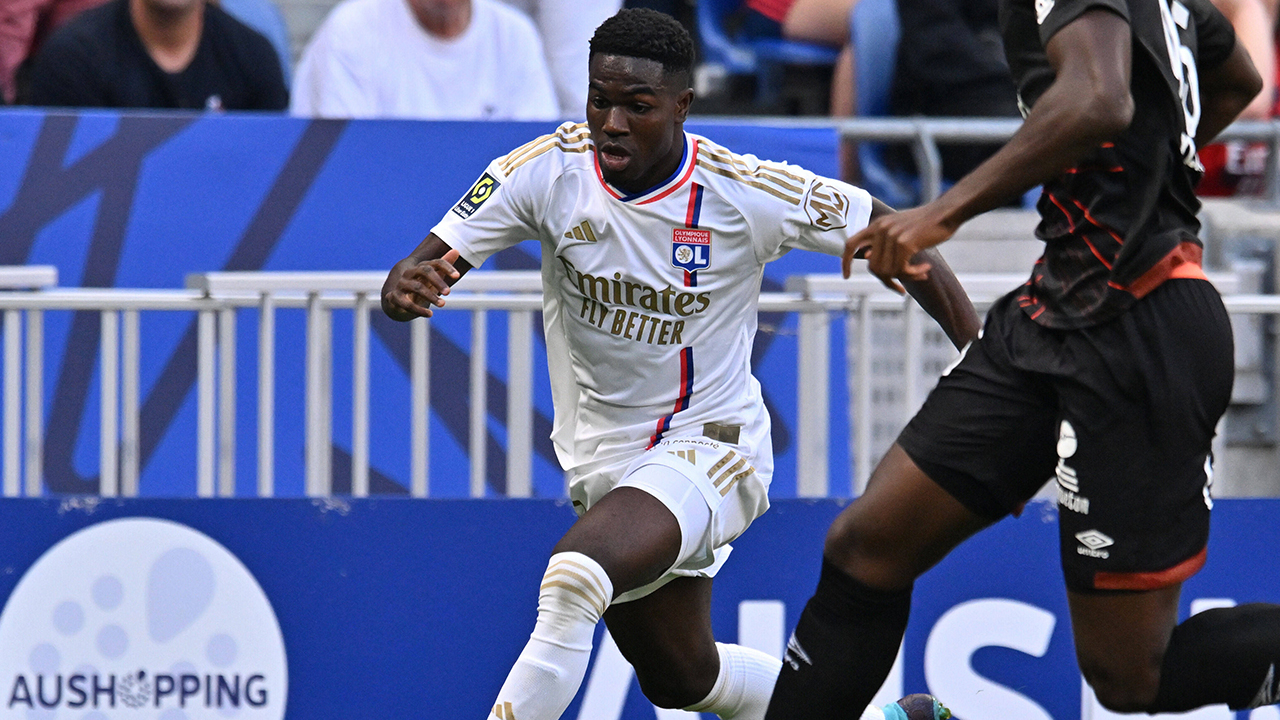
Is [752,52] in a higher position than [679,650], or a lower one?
higher

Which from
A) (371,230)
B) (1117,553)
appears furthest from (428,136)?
(1117,553)

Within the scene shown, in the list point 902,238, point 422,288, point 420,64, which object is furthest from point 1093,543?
point 420,64

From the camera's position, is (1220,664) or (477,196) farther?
(477,196)

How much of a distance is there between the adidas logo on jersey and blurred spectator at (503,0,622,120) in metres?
3.89

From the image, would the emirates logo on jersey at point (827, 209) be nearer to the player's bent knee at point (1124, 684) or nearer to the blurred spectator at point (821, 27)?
the player's bent knee at point (1124, 684)

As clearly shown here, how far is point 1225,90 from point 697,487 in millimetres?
1528

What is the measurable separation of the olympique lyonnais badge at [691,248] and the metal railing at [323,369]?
1.46 m

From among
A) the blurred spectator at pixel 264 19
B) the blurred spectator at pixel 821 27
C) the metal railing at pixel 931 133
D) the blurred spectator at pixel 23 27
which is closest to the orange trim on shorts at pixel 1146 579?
the metal railing at pixel 931 133

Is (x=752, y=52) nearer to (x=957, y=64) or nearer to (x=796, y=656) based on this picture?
(x=957, y=64)

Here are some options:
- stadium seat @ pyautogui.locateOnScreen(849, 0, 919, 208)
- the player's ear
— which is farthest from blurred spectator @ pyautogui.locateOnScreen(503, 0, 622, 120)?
the player's ear

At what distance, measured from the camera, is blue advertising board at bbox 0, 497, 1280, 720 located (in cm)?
493

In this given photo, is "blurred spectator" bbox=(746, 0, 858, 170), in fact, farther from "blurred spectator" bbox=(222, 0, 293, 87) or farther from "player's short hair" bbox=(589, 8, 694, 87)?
"player's short hair" bbox=(589, 8, 694, 87)

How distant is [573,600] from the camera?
3.70 metres

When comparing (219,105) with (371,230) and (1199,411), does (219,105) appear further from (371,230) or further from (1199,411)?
(1199,411)
